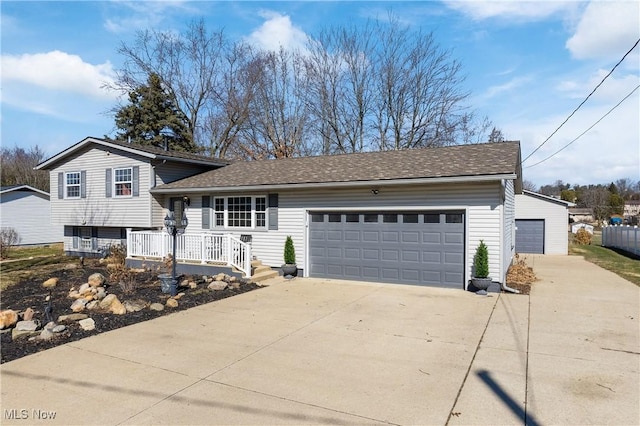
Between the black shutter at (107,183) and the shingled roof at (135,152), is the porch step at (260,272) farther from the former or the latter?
the black shutter at (107,183)

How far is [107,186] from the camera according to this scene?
1466 centimetres

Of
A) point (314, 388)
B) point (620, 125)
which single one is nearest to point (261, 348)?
point (314, 388)

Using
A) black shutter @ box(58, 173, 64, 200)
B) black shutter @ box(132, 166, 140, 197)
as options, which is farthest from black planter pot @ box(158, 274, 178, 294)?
black shutter @ box(58, 173, 64, 200)

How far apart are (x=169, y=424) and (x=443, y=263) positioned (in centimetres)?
783

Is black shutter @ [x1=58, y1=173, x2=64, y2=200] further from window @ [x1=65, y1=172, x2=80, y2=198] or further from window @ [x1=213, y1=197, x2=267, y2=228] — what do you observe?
window @ [x1=213, y1=197, x2=267, y2=228]

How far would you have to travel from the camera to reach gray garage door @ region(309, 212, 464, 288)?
9.71 meters

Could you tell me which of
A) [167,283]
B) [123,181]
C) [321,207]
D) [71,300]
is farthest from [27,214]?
[321,207]

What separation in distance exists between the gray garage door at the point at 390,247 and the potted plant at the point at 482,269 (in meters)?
0.57

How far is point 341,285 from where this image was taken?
10.2m

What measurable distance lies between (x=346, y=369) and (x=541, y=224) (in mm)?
18720

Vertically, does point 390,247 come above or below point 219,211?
below

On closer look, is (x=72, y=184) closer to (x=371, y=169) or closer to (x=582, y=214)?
(x=371, y=169)

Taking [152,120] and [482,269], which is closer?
[482,269]

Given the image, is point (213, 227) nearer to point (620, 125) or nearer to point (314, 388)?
point (314, 388)
